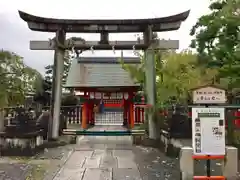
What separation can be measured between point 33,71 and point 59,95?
16.6ft

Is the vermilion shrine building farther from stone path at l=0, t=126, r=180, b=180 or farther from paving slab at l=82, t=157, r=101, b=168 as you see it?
paving slab at l=82, t=157, r=101, b=168

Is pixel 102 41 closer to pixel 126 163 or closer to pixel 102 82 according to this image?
pixel 102 82

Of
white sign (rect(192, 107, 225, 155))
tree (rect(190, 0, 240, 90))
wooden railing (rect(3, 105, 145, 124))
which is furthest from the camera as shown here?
wooden railing (rect(3, 105, 145, 124))

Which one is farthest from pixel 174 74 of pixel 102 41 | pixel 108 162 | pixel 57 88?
pixel 108 162

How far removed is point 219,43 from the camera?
14.8 metres

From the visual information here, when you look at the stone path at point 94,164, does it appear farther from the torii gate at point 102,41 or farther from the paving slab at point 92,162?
the torii gate at point 102,41

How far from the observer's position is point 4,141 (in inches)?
392

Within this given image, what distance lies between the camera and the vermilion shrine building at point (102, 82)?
15.5 meters

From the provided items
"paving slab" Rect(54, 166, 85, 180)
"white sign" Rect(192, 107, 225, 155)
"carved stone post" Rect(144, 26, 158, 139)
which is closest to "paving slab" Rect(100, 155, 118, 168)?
"paving slab" Rect(54, 166, 85, 180)

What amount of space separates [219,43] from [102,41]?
18.2 ft

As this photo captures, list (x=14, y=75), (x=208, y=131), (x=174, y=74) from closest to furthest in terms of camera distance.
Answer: (x=208, y=131) → (x=174, y=74) → (x=14, y=75)

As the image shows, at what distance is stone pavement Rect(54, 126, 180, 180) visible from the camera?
736cm

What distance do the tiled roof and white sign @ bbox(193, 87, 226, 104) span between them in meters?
8.88

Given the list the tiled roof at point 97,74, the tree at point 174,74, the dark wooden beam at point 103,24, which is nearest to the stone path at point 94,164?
the tree at point 174,74
